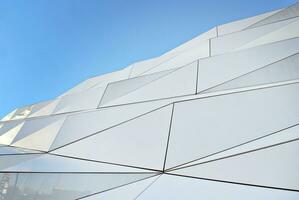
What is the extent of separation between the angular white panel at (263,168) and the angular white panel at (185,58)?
660 cm

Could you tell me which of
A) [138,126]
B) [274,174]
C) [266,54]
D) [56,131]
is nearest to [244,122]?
[274,174]

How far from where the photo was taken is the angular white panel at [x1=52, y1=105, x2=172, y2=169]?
583 centimetres

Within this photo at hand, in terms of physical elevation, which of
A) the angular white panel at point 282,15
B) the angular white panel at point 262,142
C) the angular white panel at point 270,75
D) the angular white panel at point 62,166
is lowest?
the angular white panel at point 62,166

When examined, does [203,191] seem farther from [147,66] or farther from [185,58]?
[147,66]

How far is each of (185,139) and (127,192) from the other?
5.57 feet

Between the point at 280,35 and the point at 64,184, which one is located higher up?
the point at 280,35

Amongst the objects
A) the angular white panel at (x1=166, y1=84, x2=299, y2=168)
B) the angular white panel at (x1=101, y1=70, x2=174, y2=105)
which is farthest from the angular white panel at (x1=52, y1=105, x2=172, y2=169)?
the angular white panel at (x1=101, y1=70, x2=174, y2=105)

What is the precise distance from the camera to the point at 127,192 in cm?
470

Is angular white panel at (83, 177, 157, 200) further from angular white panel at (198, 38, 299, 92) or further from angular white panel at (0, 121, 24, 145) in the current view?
angular white panel at (0, 121, 24, 145)

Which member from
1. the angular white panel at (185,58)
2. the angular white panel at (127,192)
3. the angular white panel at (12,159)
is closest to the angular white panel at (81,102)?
the angular white panel at (185,58)

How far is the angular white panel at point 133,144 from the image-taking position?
19.1ft

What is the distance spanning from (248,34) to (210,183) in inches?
336

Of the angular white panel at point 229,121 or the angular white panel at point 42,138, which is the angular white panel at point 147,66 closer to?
the angular white panel at point 42,138

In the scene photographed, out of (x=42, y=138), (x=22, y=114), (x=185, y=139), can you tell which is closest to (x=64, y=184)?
(x=185, y=139)
